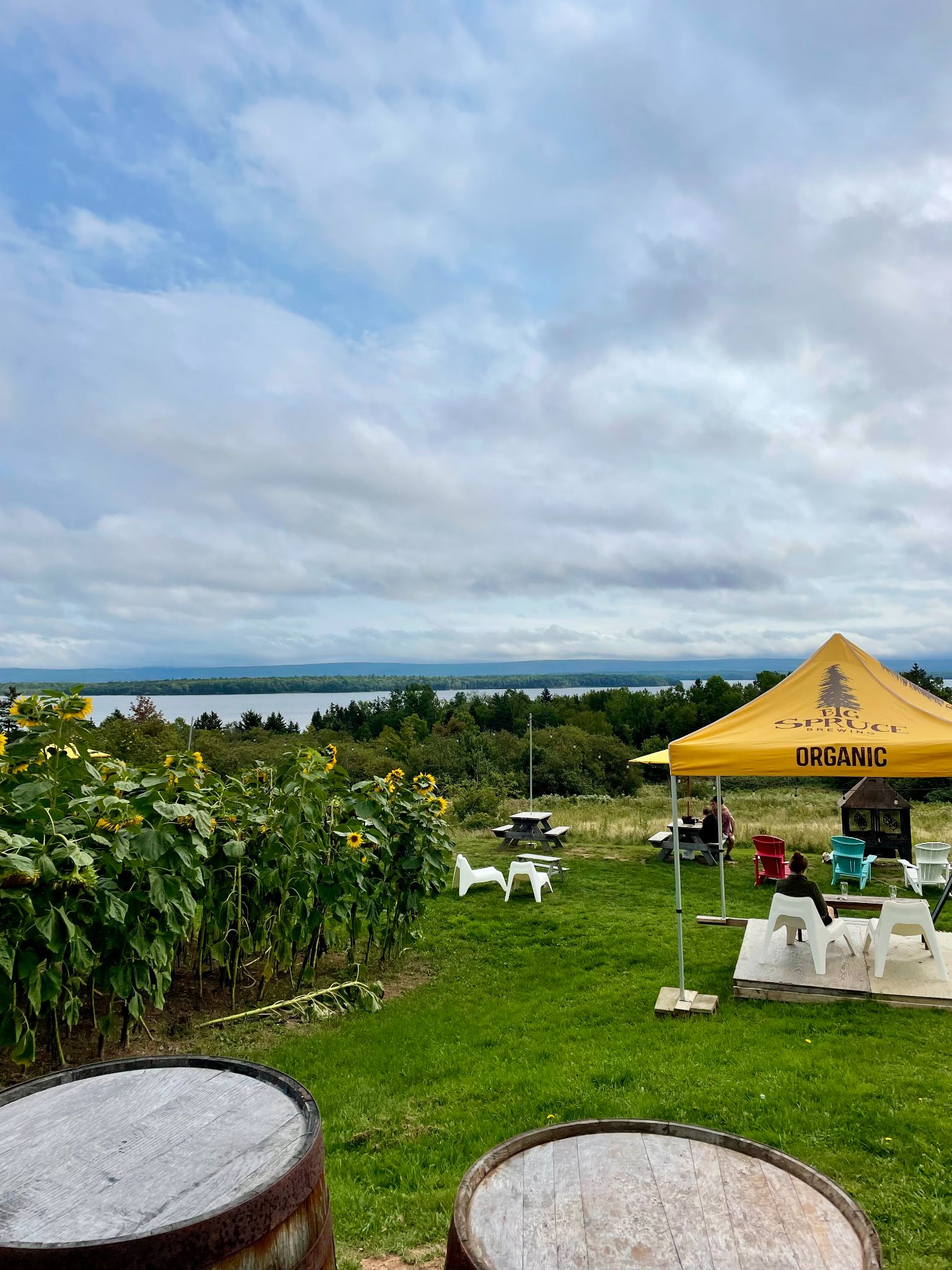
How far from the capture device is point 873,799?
11195mm

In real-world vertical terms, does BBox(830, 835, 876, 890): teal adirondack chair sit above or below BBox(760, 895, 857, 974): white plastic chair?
below

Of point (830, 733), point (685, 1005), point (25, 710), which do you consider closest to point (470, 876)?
point (685, 1005)

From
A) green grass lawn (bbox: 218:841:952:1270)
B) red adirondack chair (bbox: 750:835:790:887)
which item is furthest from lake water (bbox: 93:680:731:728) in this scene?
red adirondack chair (bbox: 750:835:790:887)

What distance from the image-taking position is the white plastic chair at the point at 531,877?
30.1 ft

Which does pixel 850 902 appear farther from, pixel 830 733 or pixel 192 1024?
pixel 192 1024

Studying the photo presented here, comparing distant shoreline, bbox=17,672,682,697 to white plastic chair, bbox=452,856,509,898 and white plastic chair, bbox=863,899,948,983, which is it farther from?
white plastic chair, bbox=863,899,948,983

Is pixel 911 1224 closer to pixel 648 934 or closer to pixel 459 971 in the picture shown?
pixel 459 971

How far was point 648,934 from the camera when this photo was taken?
7488mm

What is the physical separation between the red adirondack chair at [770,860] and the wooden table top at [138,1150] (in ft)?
30.9

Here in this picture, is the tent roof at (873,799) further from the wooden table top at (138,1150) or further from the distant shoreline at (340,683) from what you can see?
the distant shoreline at (340,683)

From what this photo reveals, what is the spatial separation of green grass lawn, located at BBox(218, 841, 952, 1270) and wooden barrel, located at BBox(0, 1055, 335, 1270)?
139cm

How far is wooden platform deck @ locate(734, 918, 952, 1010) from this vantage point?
541 cm

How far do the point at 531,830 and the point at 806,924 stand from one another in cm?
752

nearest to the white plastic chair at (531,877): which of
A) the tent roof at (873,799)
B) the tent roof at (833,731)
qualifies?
the tent roof at (833,731)
